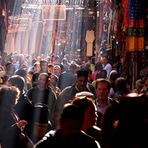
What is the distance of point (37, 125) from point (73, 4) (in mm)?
25835

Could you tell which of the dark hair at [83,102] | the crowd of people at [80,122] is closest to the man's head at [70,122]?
the crowd of people at [80,122]

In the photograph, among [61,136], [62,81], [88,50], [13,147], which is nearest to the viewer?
[61,136]

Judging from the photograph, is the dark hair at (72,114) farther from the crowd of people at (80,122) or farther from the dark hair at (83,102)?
the dark hair at (83,102)

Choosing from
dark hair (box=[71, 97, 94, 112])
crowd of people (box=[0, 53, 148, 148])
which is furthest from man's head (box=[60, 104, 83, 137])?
dark hair (box=[71, 97, 94, 112])

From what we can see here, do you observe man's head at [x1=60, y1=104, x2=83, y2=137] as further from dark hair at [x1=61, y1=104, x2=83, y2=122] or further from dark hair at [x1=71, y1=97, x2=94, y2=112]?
dark hair at [x1=71, y1=97, x2=94, y2=112]

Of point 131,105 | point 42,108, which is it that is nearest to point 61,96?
point 42,108

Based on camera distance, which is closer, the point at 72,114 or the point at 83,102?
the point at 72,114

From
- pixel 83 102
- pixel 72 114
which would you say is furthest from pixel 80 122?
pixel 83 102

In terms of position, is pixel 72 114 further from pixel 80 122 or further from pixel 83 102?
pixel 83 102

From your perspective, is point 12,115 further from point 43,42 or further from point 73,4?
point 43,42

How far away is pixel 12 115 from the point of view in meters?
5.84

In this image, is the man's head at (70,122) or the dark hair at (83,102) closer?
the man's head at (70,122)

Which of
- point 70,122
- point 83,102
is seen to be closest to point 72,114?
point 70,122

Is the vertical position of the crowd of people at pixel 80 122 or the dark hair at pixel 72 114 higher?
the dark hair at pixel 72 114
